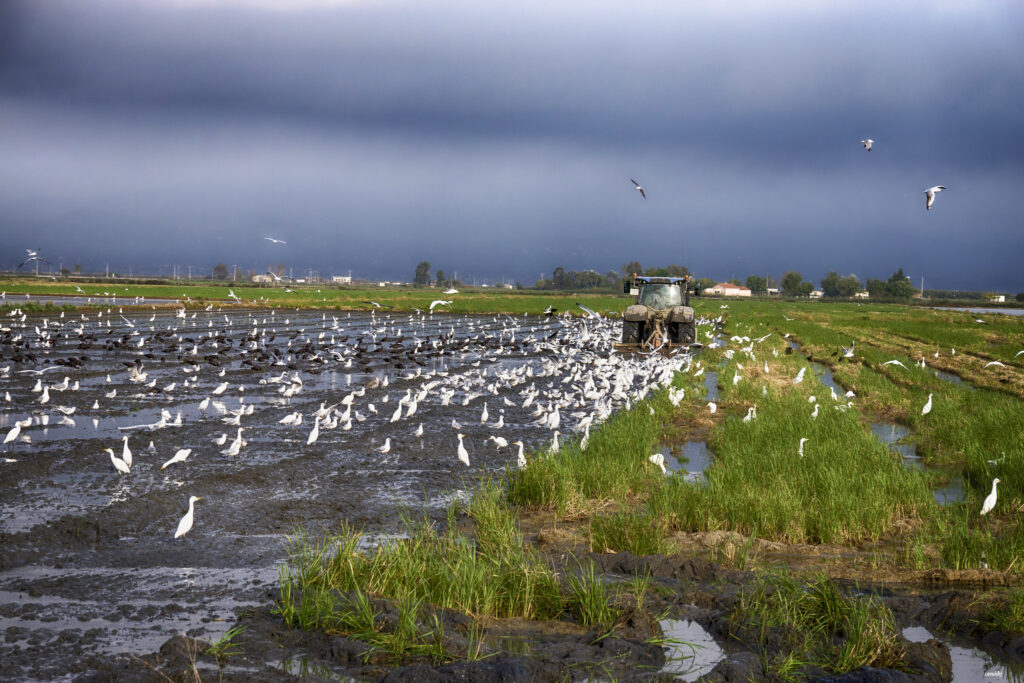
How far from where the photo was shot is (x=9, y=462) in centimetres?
1091

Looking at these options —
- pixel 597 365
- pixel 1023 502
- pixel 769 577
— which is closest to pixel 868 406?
pixel 597 365

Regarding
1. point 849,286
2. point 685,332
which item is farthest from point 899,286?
point 685,332

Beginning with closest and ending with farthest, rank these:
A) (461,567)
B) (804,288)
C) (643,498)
A: (461,567) → (643,498) → (804,288)

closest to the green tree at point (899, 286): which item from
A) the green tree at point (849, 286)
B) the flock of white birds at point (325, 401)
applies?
the green tree at point (849, 286)

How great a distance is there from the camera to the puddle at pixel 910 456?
1017 centimetres

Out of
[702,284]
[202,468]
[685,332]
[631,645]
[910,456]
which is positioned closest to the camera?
[631,645]

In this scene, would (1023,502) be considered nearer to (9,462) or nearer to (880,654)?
(880,654)

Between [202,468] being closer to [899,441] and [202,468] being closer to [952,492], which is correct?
[952,492]

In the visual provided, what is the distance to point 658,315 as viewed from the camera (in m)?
28.2

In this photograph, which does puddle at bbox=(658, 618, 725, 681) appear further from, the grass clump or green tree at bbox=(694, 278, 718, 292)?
green tree at bbox=(694, 278, 718, 292)

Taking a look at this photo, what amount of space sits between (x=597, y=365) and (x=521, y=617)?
15300 mm

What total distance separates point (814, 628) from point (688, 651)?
2.89 ft

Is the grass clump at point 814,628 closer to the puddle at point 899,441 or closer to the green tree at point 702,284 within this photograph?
the puddle at point 899,441

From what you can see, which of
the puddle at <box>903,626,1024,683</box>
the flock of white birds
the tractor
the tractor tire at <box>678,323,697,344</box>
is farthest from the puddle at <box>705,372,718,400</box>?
the puddle at <box>903,626,1024,683</box>
